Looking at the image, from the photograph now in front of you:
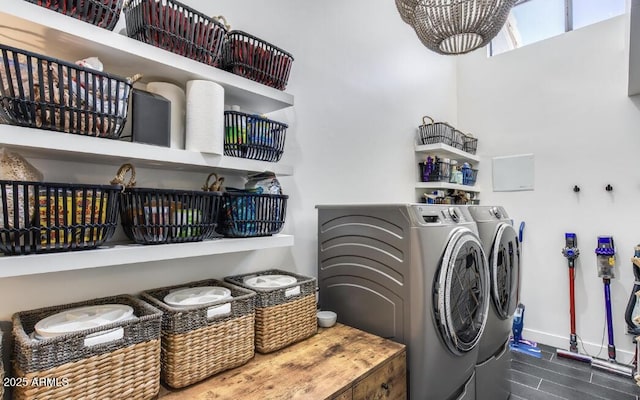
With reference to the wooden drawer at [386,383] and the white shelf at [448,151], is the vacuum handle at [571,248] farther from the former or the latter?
Result: the wooden drawer at [386,383]

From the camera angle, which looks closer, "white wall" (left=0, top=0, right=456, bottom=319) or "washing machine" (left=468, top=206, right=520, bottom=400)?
"white wall" (left=0, top=0, right=456, bottom=319)

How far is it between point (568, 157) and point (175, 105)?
3.68 metres

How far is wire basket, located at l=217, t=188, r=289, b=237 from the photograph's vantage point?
52.7 inches

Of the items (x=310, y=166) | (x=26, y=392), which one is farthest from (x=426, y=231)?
(x=26, y=392)

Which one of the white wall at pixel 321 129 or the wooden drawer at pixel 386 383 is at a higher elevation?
the white wall at pixel 321 129

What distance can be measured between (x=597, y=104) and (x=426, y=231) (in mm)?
2951

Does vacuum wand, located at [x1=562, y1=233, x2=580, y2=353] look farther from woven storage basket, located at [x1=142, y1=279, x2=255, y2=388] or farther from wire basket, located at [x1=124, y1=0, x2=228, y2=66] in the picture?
wire basket, located at [x1=124, y1=0, x2=228, y2=66]

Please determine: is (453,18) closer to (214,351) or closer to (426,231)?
(426,231)

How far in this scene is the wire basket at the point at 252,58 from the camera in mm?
1378

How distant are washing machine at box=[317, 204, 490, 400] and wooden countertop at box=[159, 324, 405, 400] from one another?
140 mm

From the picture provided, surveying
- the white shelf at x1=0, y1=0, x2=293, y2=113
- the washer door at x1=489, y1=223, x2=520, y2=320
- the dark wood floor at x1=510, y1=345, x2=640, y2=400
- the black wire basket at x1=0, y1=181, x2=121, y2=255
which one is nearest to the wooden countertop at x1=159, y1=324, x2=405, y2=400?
the black wire basket at x1=0, y1=181, x2=121, y2=255

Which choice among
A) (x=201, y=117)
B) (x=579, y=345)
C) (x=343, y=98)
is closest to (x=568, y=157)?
(x=579, y=345)

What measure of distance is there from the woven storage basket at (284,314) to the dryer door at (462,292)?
588 millimetres

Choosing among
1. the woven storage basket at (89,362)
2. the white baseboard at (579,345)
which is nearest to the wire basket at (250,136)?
the woven storage basket at (89,362)
